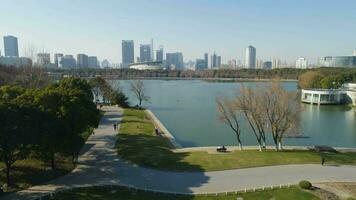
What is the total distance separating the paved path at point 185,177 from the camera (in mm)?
19000

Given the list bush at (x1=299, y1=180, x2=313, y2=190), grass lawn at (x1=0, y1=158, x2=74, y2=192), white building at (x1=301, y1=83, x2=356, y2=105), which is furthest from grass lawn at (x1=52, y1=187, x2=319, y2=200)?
white building at (x1=301, y1=83, x2=356, y2=105)

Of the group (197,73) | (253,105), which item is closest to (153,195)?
(253,105)

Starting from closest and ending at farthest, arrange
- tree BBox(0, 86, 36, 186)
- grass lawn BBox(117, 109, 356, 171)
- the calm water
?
tree BBox(0, 86, 36, 186), grass lawn BBox(117, 109, 356, 171), the calm water

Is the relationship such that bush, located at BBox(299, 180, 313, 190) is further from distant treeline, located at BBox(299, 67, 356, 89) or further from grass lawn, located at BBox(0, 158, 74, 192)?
distant treeline, located at BBox(299, 67, 356, 89)

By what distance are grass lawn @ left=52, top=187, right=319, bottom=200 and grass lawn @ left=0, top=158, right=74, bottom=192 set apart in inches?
123

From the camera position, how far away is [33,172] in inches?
829

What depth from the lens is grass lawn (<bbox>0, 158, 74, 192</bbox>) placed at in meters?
19.3

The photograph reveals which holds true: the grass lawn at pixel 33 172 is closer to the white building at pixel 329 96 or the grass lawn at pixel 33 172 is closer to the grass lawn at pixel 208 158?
the grass lawn at pixel 208 158

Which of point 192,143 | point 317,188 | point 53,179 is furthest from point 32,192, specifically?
point 192,143

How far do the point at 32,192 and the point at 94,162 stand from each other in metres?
6.51

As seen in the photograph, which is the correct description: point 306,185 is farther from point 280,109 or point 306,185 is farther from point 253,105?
point 253,105

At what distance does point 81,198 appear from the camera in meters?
17.0

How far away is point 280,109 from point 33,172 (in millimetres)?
19414

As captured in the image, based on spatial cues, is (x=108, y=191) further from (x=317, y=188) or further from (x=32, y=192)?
(x=317, y=188)
